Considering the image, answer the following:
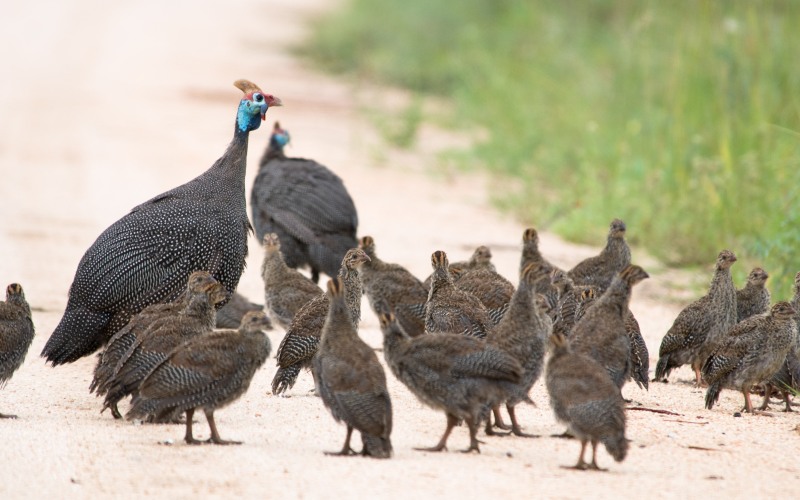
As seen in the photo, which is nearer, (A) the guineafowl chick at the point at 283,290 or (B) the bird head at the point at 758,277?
(B) the bird head at the point at 758,277

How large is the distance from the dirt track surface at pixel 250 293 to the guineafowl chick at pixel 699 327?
25 cm

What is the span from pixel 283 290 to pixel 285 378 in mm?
1620

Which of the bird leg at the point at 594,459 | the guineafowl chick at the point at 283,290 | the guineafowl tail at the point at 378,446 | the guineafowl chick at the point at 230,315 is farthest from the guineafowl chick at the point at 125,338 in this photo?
the bird leg at the point at 594,459

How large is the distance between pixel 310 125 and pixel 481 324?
13873 mm

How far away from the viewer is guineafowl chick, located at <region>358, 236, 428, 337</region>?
8.80 metres

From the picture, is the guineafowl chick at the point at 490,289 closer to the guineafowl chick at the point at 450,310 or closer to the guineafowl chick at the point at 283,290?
the guineafowl chick at the point at 450,310

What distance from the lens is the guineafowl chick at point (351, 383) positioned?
6128 mm

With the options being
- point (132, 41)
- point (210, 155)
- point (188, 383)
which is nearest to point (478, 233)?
point (210, 155)

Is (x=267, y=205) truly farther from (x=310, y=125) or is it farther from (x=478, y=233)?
(x=310, y=125)

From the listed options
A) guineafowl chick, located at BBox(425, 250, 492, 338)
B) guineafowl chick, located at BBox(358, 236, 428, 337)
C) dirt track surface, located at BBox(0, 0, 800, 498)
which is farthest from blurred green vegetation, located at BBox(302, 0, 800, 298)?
guineafowl chick, located at BBox(425, 250, 492, 338)

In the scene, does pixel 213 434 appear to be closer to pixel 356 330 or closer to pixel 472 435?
pixel 472 435

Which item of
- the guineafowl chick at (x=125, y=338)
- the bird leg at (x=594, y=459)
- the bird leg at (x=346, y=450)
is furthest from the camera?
the guineafowl chick at (x=125, y=338)

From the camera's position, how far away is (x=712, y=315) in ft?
27.8

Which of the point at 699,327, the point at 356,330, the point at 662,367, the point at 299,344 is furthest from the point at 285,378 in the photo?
the point at 699,327
